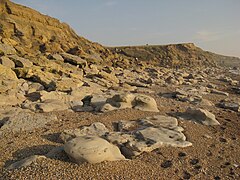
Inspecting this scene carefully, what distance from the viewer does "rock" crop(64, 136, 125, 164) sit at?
237 inches

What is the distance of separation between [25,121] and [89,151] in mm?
4172

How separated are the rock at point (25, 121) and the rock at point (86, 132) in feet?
5.12

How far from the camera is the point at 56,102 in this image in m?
11.8

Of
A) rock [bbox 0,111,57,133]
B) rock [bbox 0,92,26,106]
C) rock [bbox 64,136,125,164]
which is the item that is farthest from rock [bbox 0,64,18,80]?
rock [bbox 64,136,125,164]

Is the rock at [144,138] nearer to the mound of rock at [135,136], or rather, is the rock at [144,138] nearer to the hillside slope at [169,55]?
the mound of rock at [135,136]

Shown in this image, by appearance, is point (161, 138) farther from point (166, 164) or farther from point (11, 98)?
point (11, 98)

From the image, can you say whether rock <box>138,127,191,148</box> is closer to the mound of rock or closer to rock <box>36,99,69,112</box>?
the mound of rock

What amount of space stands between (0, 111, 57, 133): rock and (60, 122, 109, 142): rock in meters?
1.56

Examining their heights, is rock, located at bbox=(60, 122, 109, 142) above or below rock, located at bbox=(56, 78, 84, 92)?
below

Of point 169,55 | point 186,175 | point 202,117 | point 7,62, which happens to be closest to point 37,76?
point 7,62

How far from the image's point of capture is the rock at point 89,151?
6.02m

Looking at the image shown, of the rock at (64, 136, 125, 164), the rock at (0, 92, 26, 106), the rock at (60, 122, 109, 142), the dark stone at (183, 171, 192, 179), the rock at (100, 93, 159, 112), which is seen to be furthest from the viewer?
the rock at (0, 92, 26, 106)

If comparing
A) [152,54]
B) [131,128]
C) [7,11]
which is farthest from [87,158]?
[152,54]

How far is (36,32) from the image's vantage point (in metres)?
38.1
